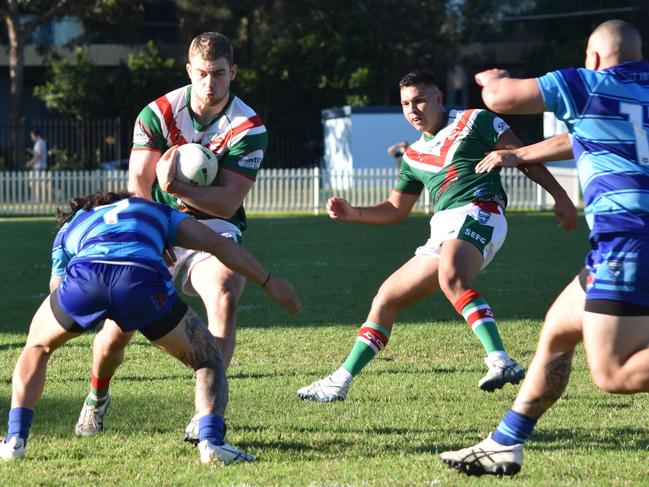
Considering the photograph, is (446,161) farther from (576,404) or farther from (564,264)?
(564,264)

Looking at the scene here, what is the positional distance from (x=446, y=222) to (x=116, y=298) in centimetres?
284

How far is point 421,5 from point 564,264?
2827 centimetres

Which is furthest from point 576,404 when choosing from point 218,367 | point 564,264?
point 564,264

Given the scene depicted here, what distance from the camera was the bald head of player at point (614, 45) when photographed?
192 inches

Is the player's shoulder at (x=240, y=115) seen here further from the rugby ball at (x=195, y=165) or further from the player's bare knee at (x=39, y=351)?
Result: the player's bare knee at (x=39, y=351)

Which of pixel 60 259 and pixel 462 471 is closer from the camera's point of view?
pixel 462 471

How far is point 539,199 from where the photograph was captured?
2833cm

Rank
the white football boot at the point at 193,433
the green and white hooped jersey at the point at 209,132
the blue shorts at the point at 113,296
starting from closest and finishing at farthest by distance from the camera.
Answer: the blue shorts at the point at 113,296 < the white football boot at the point at 193,433 < the green and white hooped jersey at the point at 209,132

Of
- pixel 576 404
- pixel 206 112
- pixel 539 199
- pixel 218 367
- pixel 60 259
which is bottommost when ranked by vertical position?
pixel 539 199

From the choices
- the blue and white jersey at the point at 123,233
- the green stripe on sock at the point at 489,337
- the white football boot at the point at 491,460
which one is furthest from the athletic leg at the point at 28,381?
the green stripe on sock at the point at 489,337

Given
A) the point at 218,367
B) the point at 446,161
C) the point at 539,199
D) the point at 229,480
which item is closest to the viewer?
the point at 229,480

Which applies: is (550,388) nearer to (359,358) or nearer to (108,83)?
(359,358)

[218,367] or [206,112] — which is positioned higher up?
[206,112]

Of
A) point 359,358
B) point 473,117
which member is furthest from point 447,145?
point 359,358
